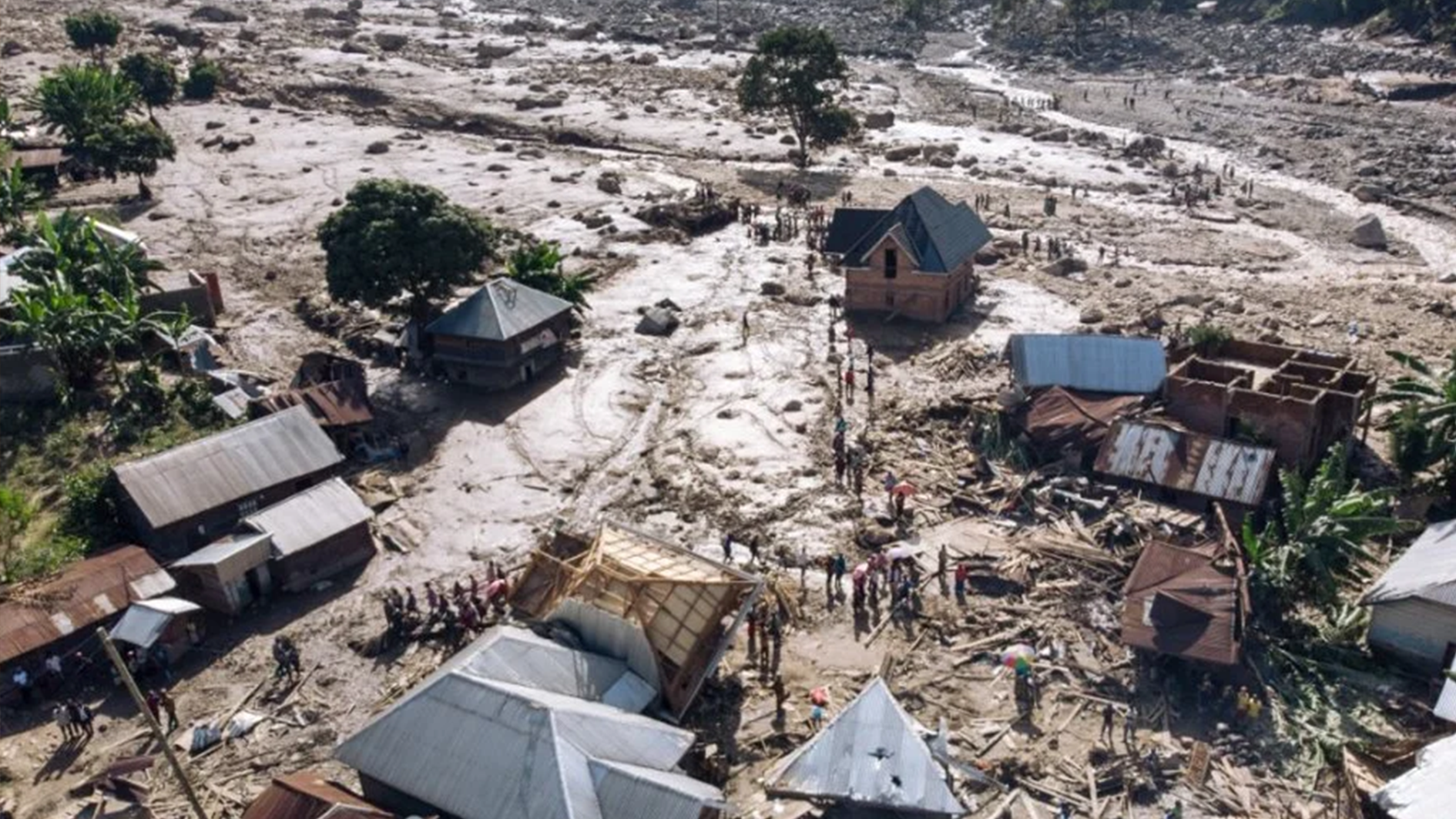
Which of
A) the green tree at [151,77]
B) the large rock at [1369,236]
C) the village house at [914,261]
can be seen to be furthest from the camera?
the green tree at [151,77]

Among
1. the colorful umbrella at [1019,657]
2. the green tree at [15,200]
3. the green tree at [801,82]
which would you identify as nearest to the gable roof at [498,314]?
the colorful umbrella at [1019,657]

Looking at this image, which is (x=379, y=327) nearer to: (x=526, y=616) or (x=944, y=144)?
(x=526, y=616)

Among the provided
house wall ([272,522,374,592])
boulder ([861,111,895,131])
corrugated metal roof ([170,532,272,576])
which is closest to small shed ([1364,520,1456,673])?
house wall ([272,522,374,592])

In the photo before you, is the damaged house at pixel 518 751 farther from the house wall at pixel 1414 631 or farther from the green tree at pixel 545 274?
the green tree at pixel 545 274

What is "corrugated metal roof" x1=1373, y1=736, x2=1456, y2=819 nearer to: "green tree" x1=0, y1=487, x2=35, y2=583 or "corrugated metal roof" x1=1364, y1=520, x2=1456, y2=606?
"corrugated metal roof" x1=1364, y1=520, x2=1456, y2=606

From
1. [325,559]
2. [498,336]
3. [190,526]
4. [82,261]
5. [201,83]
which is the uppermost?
[201,83]

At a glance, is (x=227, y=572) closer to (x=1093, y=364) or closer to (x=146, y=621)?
(x=146, y=621)

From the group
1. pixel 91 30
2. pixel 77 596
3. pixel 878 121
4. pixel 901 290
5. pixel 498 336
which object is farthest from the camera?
pixel 91 30

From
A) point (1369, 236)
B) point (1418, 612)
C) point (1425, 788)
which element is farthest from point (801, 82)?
point (1425, 788)
